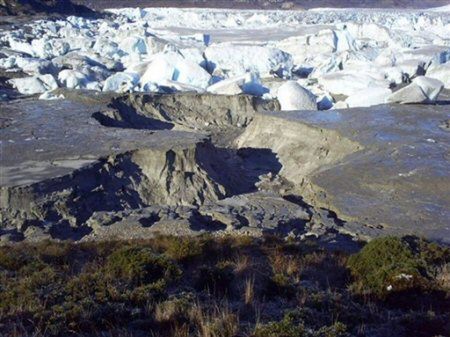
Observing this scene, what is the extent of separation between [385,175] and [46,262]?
801 centimetres

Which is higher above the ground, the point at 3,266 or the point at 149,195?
the point at 3,266

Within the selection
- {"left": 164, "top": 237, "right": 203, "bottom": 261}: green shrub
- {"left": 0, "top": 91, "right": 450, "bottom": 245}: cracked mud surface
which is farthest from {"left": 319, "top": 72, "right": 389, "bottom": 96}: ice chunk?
{"left": 164, "top": 237, "right": 203, "bottom": 261}: green shrub

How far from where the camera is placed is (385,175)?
44.5ft

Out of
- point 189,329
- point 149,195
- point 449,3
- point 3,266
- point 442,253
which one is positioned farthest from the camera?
point 449,3

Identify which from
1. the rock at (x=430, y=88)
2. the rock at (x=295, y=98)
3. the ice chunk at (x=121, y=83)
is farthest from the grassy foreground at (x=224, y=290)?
A: the ice chunk at (x=121, y=83)

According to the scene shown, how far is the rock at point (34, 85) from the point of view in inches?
961

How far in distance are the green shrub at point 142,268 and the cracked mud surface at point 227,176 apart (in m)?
3.56

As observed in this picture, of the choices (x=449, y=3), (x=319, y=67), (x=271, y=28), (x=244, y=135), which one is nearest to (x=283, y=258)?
(x=244, y=135)

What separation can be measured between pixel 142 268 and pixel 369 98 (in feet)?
54.9

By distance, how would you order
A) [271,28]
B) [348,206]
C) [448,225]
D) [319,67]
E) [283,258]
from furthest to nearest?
[271,28] → [319,67] → [348,206] → [448,225] → [283,258]

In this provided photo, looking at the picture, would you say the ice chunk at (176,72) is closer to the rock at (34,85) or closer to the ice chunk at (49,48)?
the rock at (34,85)

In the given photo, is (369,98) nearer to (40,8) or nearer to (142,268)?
(142,268)

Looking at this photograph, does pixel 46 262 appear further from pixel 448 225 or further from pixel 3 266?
pixel 448 225

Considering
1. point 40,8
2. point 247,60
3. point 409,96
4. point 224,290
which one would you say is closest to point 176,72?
point 247,60
